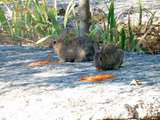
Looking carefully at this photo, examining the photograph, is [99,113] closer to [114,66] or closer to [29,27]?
[114,66]

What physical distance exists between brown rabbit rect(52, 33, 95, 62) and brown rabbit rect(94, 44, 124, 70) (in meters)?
0.42

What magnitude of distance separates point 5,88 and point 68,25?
3840mm

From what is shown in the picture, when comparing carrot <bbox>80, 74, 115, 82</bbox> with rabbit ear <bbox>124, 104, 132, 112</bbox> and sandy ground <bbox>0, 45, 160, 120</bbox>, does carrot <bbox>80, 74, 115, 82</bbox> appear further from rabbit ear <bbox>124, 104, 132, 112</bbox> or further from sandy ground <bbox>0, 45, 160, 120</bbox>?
rabbit ear <bbox>124, 104, 132, 112</bbox>

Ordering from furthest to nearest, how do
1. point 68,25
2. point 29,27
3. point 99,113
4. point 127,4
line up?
point 127,4
point 68,25
point 29,27
point 99,113

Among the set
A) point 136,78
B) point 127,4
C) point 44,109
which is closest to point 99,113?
point 44,109

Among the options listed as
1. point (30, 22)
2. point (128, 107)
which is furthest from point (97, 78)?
point (30, 22)

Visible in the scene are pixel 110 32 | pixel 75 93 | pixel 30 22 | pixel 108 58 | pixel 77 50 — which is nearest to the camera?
pixel 75 93

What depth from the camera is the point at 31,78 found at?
4.19 metres

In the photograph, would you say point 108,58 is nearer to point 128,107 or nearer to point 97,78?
point 97,78

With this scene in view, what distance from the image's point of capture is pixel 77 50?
4.79 m

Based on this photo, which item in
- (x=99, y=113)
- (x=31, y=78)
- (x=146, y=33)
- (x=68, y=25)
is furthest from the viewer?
(x=68, y=25)

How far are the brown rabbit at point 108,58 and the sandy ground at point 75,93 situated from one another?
60mm

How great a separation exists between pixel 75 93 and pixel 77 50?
3.94ft

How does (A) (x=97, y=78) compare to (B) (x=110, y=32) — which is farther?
(B) (x=110, y=32)
